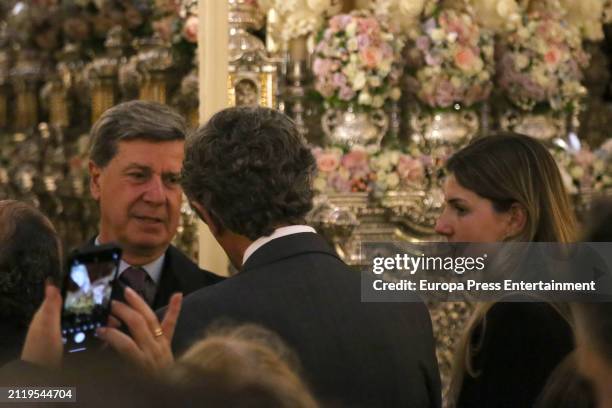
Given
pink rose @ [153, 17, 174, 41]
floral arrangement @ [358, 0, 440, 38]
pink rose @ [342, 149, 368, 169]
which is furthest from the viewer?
pink rose @ [153, 17, 174, 41]

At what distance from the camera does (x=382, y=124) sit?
A: 17.8 feet

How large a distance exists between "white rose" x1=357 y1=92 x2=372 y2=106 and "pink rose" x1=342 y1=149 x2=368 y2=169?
0.64ft

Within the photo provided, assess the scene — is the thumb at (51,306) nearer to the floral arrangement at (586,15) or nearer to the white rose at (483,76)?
the white rose at (483,76)

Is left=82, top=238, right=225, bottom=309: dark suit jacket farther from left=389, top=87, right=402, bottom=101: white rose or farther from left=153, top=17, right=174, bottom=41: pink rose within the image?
left=153, top=17, right=174, bottom=41: pink rose

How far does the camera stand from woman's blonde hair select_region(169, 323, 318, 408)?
1.39m

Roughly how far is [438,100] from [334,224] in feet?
2.71

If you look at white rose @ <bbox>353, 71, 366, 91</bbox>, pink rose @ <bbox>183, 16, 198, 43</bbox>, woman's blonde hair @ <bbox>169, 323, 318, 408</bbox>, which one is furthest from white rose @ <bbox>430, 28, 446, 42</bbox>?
woman's blonde hair @ <bbox>169, 323, 318, 408</bbox>

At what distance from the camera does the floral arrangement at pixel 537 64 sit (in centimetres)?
558

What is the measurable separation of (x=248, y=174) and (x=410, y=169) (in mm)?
2733

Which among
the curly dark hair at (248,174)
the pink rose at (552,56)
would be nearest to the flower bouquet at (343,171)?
the pink rose at (552,56)

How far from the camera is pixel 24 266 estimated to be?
2393mm

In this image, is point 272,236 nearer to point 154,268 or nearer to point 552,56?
point 154,268

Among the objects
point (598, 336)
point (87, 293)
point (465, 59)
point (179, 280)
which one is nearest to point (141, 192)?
point (179, 280)

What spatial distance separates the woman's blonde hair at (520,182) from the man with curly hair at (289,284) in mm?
358
